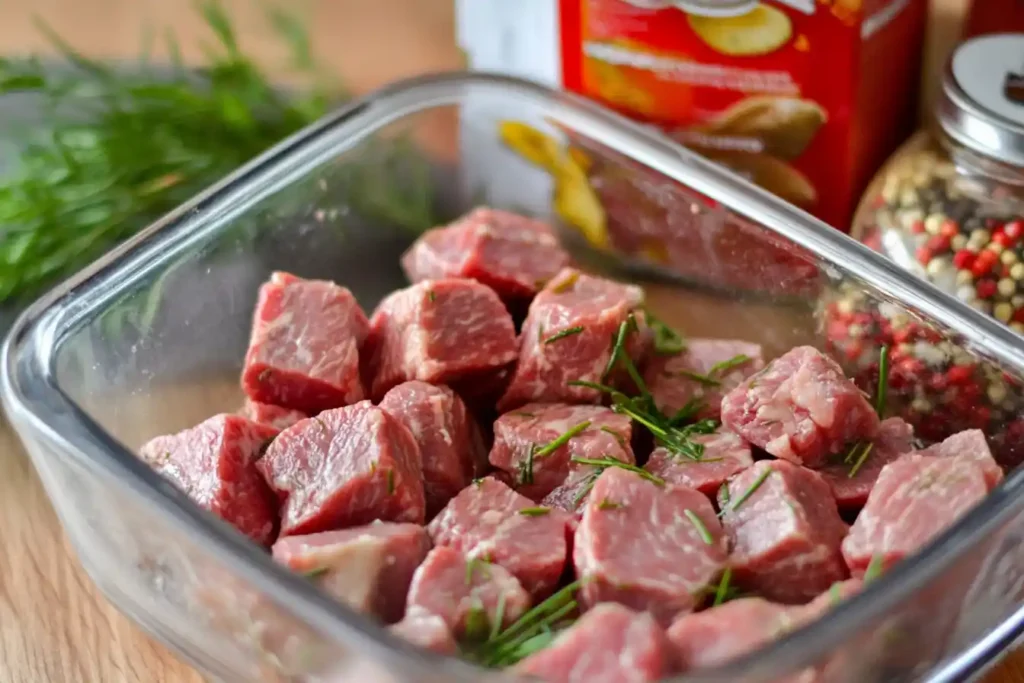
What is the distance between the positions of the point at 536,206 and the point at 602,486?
0.78 metres

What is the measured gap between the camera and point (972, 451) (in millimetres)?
1292

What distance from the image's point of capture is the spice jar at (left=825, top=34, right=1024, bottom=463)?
144 cm

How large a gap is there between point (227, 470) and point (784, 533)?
0.61 metres

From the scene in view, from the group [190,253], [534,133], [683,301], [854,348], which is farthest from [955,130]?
[190,253]

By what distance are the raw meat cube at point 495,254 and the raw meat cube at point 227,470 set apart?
1.27ft

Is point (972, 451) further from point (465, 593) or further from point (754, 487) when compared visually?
point (465, 593)

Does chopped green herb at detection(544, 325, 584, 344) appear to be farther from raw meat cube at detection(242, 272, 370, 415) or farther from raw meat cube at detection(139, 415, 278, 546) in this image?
raw meat cube at detection(139, 415, 278, 546)

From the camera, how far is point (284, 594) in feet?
3.39

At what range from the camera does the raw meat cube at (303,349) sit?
1444mm

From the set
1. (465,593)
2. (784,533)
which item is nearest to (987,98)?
(784,533)

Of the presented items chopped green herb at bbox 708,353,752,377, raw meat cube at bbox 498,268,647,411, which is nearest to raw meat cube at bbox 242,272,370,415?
raw meat cube at bbox 498,268,647,411

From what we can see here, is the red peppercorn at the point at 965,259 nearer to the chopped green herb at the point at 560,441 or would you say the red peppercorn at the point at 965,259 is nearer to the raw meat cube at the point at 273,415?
the chopped green herb at the point at 560,441

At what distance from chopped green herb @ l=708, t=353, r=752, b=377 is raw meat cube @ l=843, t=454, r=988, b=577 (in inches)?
12.5

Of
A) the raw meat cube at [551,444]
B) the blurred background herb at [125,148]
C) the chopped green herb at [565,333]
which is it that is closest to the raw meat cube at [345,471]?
the raw meat cube at [551,444]
